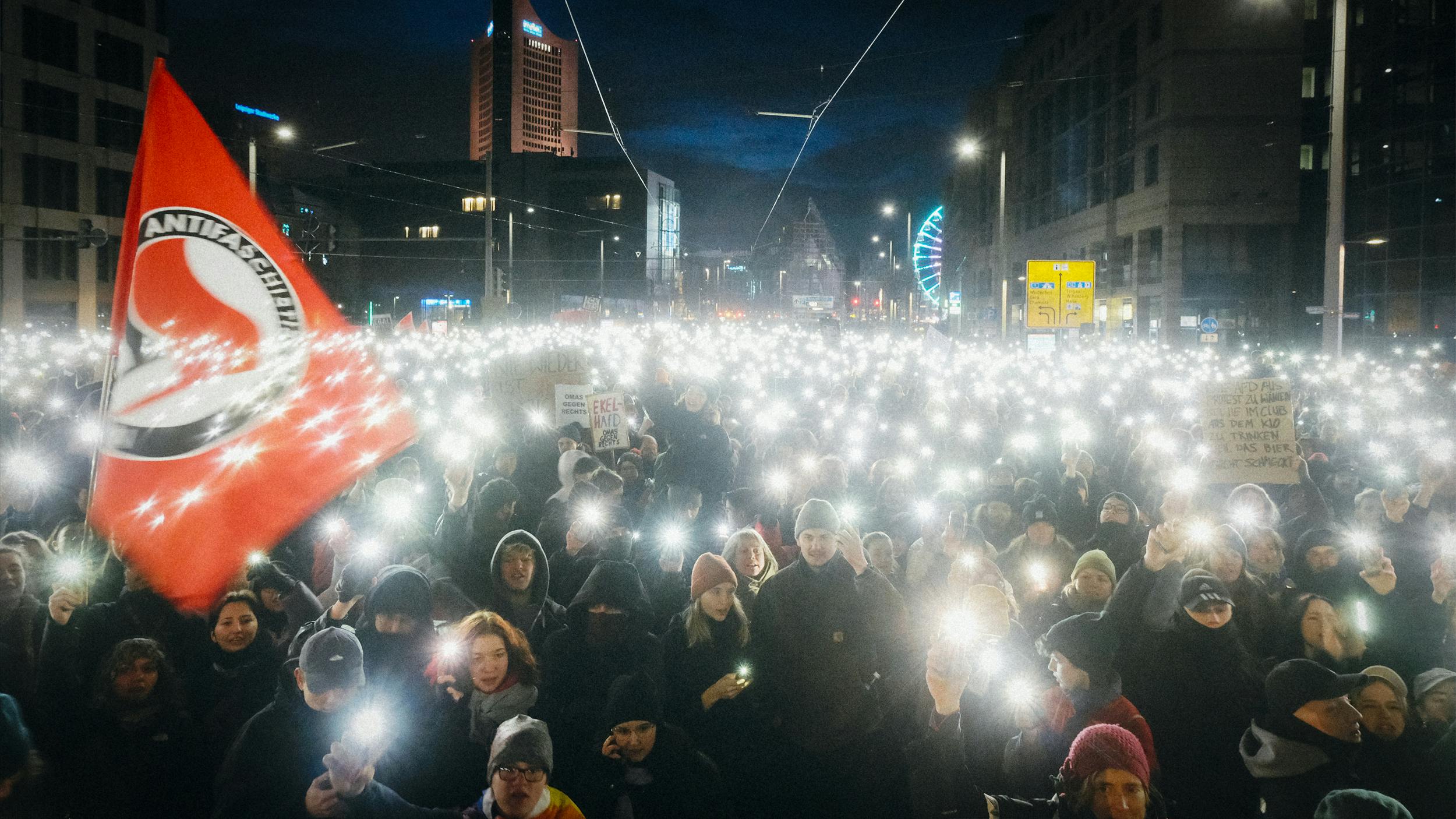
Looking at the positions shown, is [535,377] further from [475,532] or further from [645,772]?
[645,772]

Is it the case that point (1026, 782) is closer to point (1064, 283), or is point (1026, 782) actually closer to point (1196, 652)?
point (1196, 652)

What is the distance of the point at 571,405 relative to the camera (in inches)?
454

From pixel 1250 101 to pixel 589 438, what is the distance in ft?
146

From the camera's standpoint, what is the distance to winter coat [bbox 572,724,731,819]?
14.7ft

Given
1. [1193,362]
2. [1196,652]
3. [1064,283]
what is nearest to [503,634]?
[1196,652]

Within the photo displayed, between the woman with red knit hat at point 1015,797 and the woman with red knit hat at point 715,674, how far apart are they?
99cm

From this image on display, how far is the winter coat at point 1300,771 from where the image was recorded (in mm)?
4227

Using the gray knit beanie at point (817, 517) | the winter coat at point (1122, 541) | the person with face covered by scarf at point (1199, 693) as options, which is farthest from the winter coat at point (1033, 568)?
the gray knit beanie at point (817, 517)

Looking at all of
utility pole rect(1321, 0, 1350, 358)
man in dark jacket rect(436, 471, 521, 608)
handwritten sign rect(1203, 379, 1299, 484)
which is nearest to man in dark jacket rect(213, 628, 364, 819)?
man in dark jacket rect(436, 471, 521, 608)

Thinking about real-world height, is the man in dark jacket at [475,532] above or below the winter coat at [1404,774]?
above

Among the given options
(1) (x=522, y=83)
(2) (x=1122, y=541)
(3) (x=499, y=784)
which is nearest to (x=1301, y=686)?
(2) (x=1122, y=541)

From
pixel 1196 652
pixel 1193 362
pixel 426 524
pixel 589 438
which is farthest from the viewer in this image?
pixel 1193 362

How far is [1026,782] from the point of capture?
4414 millimetres

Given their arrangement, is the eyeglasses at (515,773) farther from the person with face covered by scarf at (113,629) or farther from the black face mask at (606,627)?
the person with face covered by scarf at (113,629)
